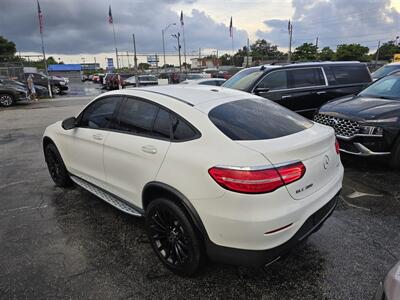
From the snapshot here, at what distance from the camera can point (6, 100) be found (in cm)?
1744

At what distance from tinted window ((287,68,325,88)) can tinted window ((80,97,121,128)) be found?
550cm

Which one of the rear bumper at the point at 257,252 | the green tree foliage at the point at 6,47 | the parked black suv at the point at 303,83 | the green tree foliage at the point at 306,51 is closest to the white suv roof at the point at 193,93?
the rear bumper at the point at 257,252

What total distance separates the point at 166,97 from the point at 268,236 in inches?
64.2

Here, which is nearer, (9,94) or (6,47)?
(9,94)

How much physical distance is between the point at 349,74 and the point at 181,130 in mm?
7414

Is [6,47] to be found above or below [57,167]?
above

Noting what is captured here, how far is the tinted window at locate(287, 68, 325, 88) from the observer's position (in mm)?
8062

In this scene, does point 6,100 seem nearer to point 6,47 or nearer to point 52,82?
point 52,82

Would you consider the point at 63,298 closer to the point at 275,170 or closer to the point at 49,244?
the point at 49,244

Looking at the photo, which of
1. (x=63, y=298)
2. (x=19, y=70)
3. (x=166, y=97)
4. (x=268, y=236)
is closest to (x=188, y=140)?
(x=166, y=97)

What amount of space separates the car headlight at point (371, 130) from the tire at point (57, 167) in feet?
14.8

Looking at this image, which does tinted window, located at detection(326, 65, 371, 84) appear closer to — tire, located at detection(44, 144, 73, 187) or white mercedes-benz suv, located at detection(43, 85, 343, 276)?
white mercedes-benz suv, located at detection(43, 85, 343, 276)

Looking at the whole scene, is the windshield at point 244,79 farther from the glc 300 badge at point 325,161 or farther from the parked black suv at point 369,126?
the glc 300 badge at point 325,161

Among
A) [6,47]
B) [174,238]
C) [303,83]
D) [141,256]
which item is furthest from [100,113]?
[6,47]
